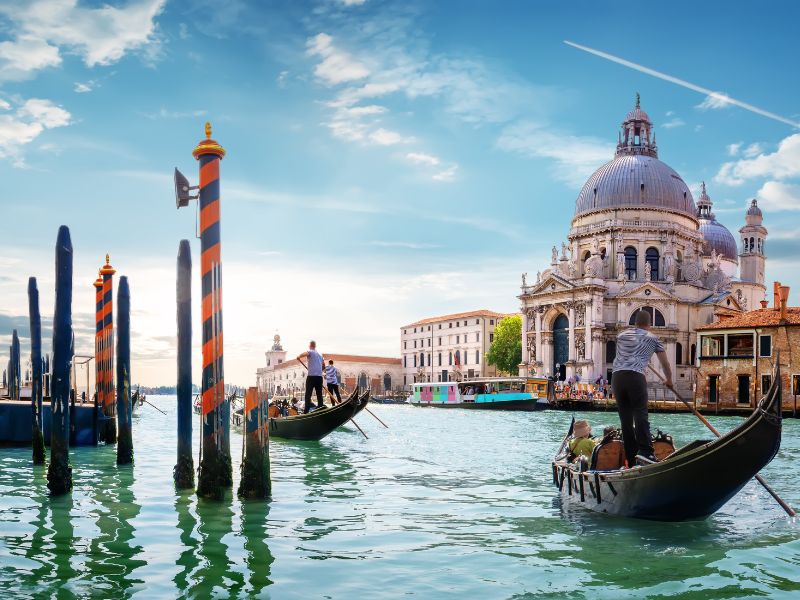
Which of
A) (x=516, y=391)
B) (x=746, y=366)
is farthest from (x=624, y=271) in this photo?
(x=746, y=366)

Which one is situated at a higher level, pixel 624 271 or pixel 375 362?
pixel 624 271

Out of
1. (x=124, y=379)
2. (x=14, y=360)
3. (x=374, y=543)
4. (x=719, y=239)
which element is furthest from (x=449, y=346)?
(x=374, y=543)

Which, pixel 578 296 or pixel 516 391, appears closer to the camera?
pixel 516 391

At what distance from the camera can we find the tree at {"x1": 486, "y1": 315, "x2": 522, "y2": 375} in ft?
192

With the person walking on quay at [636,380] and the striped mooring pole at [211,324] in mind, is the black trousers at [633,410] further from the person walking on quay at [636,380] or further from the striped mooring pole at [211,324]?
the striped mooring pole at [211,324]

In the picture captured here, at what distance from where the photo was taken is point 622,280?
49.0m

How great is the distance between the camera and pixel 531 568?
5559mm

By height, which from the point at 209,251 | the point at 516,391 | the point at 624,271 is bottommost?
the point at 516,391

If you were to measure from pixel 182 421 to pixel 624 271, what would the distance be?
145 feet

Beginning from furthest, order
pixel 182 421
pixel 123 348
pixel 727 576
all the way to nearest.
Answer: pixel 123 348 → pixel 182 421 → pixel 727 576

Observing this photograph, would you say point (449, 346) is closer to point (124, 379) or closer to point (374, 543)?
point (124, 379)

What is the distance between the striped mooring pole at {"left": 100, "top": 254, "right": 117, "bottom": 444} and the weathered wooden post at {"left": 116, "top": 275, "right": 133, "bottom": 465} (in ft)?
6.13

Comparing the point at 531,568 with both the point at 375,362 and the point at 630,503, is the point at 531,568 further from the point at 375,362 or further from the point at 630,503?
the point at 375,362

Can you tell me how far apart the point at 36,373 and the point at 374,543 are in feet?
23.1
